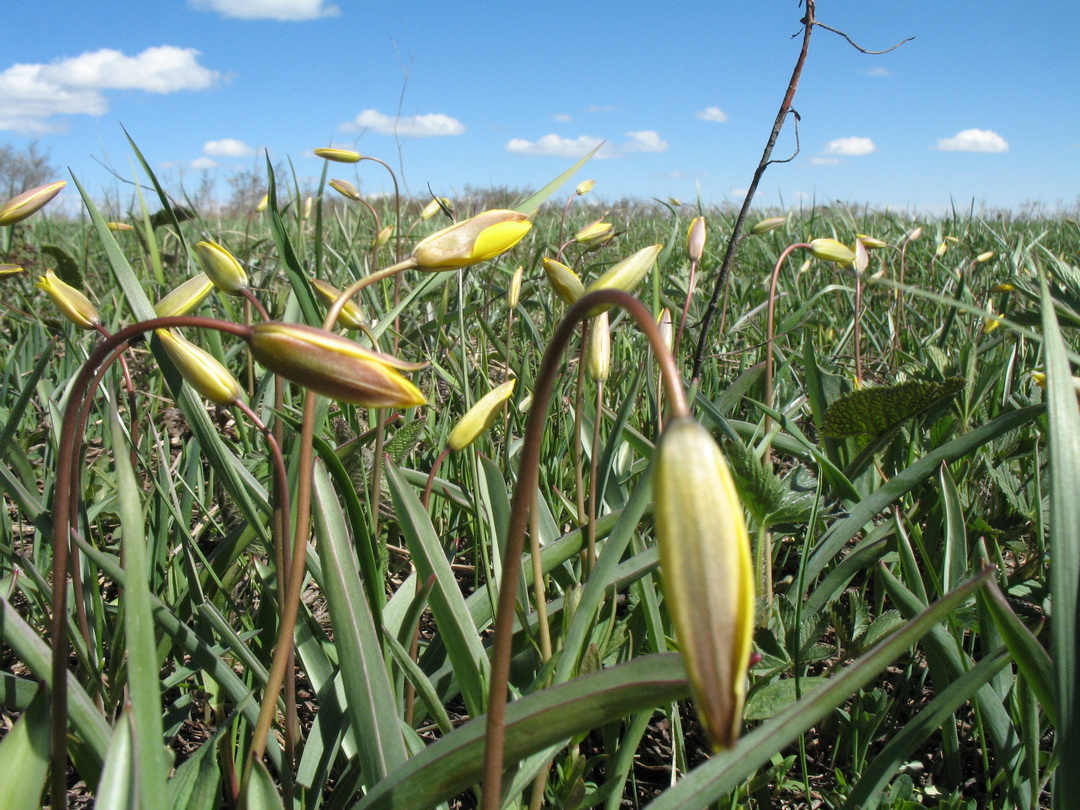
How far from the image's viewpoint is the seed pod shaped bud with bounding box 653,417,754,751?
0.35m

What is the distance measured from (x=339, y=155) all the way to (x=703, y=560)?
5.61ft

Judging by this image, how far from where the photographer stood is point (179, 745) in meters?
1.04

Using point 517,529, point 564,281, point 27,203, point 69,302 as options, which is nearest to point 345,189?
point 27,203

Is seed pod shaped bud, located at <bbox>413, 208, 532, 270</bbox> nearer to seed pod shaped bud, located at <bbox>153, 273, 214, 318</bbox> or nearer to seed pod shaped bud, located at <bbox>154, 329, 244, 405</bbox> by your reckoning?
seed pod shaped bud, located at <bbox>154, 329, 244, 405</bbox>

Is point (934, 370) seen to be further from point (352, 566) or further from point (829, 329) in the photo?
point (352, 566)

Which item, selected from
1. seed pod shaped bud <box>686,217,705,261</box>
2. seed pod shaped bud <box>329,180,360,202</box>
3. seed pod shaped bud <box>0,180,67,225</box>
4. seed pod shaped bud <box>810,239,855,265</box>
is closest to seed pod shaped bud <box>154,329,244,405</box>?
seed pod shaped bud <box>0,180,67,225</box>

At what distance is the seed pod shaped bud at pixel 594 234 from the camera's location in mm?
1858

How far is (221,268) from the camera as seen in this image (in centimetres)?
101

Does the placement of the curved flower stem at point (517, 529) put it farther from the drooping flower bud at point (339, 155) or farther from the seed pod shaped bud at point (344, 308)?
the drooping flower bud at point (339, 155)

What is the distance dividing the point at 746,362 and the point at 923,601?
4.55 feet

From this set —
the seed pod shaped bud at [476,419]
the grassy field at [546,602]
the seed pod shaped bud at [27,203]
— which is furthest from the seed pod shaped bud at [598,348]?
the seed pod shaped bud at [27,203]

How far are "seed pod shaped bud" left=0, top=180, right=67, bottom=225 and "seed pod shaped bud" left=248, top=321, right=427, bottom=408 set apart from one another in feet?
2.92

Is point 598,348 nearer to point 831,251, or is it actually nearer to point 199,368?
point 199,368

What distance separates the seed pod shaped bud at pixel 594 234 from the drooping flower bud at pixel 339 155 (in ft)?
1.82
